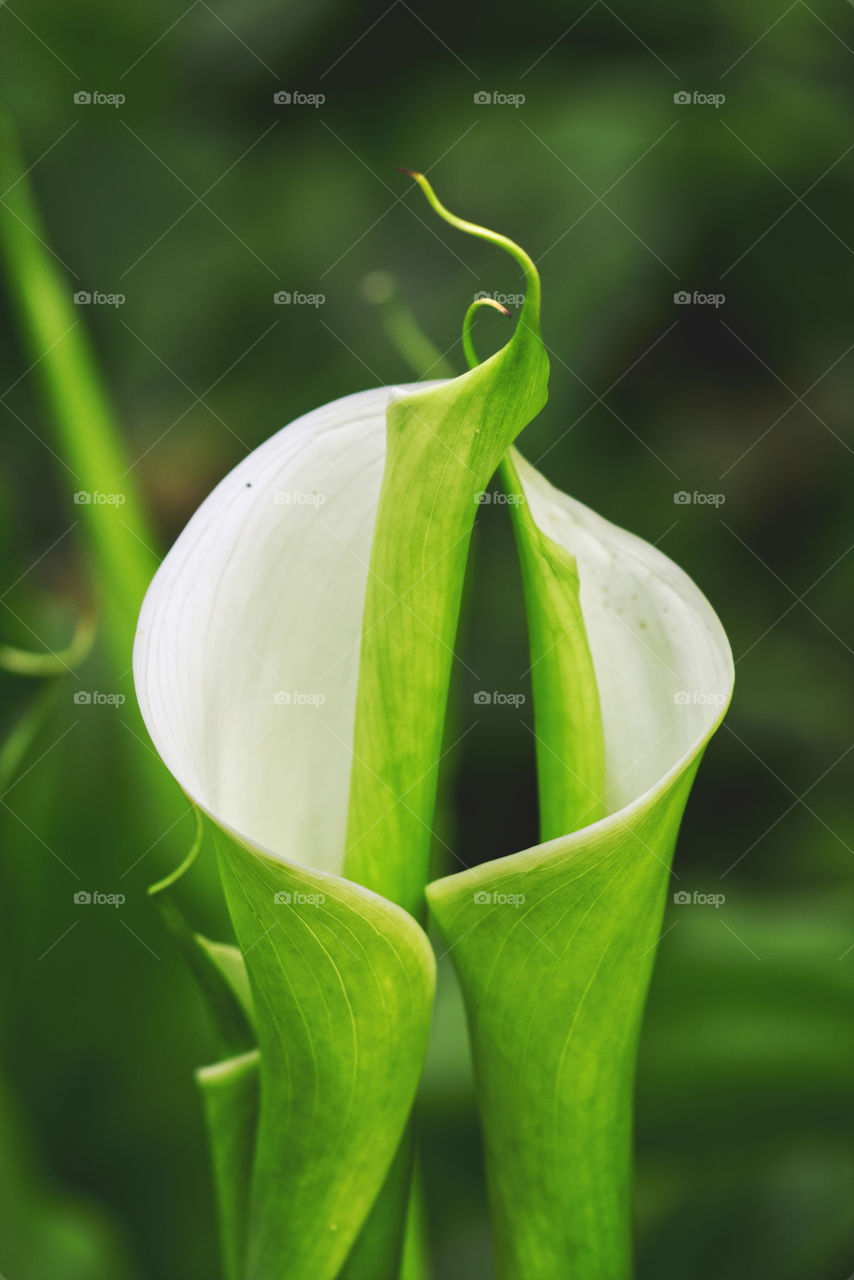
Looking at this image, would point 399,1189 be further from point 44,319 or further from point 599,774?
point 44,319

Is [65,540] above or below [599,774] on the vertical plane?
below

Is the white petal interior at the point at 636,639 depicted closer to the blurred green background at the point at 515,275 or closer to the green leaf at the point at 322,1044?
the green leaf at the point at 322,1044

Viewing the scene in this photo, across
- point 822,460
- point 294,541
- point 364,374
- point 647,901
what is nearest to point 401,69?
point 364,374

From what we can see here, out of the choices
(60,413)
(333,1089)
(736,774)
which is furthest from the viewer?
(736,774)

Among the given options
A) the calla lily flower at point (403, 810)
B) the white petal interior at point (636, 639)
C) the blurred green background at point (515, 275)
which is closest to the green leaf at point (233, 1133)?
the calla lily flower at point (403, 810)

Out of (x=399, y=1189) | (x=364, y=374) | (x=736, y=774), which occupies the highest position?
(x=364, y=374)

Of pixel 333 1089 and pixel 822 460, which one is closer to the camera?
pixel 333 1089

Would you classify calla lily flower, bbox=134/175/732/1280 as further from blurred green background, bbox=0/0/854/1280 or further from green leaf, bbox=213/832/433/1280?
blurred green background, bbox=0/0/854/1280

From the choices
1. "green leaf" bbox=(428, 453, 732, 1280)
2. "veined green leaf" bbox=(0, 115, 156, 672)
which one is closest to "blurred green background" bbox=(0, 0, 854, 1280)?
"veined green leaf" bbox=(0, 115, 156, 672)
